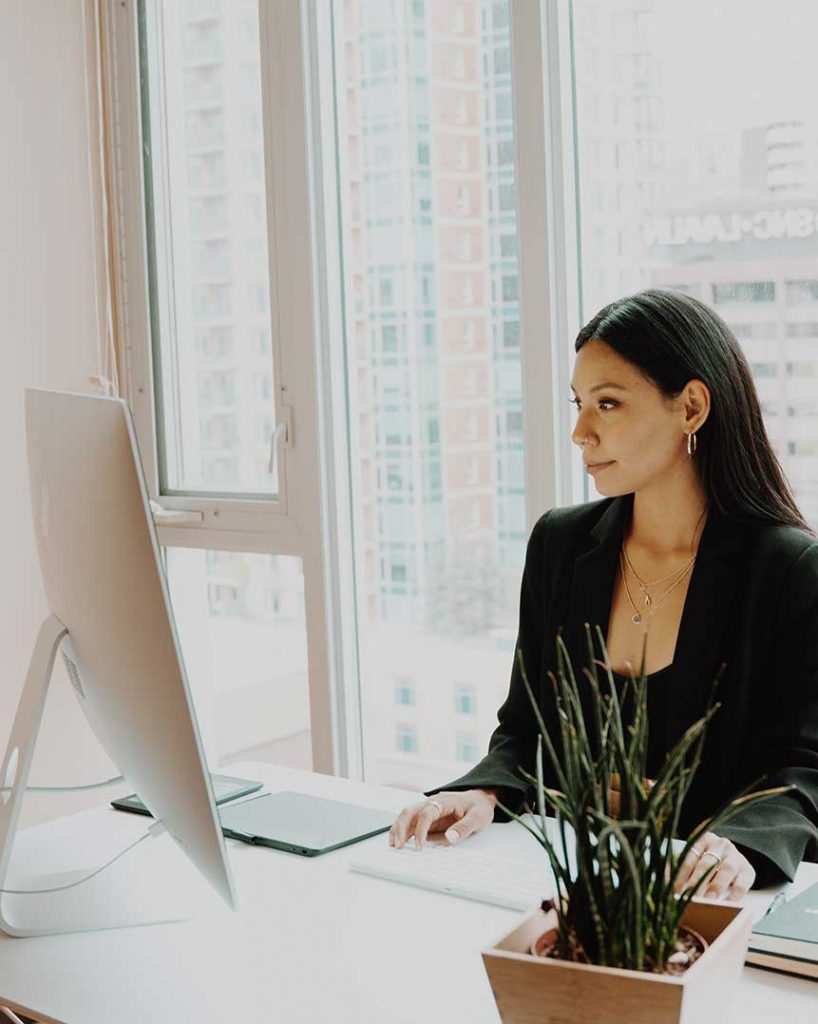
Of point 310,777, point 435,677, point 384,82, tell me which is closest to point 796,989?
point 310,777

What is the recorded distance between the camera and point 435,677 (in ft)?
9.48

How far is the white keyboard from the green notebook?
244 mm

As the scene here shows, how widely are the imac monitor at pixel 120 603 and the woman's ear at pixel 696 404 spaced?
971 millimetres

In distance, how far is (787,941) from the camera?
4.14 ft

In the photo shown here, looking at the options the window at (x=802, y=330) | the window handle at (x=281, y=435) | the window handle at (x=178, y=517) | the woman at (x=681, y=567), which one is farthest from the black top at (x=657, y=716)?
the window handle at (x=178, y=517)

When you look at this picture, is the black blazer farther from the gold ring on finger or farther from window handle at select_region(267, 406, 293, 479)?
window handle at select_region(267, 406, 293, 479)

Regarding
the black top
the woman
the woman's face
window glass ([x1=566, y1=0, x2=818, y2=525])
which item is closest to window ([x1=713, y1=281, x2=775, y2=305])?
window glass ([x1=566, y1=0, x2=818, y2=525])

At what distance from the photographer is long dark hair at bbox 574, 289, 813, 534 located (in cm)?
198

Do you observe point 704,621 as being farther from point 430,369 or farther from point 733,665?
point 430,369

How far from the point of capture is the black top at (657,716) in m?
1.95

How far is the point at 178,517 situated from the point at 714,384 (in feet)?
5.47

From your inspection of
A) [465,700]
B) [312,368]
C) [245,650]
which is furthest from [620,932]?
[245,650]

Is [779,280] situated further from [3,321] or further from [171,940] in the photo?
[3,321]

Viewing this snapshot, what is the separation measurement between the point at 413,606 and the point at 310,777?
0.88 meters
